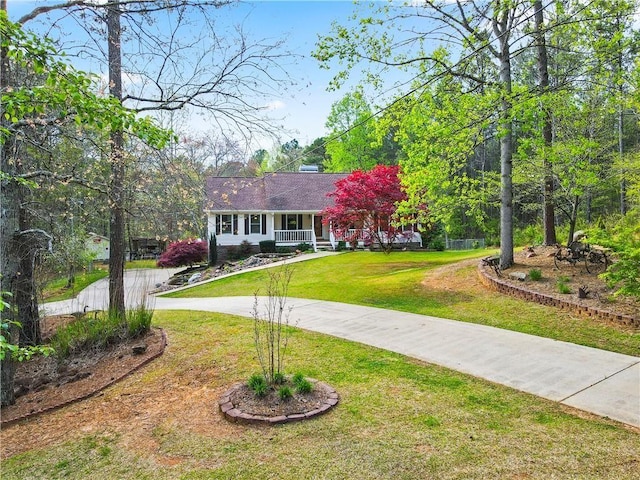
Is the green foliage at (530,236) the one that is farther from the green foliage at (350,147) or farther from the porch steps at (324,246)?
the green foliage at (350,147)

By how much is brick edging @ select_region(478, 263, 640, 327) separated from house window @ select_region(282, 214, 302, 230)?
16.6m

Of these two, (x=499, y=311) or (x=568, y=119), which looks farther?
(x=568, y=119)

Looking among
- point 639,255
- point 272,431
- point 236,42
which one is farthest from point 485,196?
point 272,431

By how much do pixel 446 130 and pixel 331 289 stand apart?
5697 millimetres

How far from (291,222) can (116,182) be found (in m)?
19.5

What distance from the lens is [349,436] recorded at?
3.57 meters

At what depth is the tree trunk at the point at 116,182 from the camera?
6.66 m

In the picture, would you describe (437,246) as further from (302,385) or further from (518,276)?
(302,385)

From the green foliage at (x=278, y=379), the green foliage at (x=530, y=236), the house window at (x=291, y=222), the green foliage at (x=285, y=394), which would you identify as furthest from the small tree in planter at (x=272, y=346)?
the house window at (x=291, y=222)

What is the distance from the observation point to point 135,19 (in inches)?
239

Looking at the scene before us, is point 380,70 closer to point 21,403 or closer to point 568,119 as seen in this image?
point 568,119

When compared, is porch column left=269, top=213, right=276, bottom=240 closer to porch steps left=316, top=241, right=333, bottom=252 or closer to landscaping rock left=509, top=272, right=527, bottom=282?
porch steps left=316, top=241, right=333, bottom=252

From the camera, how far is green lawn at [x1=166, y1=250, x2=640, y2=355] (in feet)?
21.5

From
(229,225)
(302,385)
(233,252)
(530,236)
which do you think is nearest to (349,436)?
(302,385)
